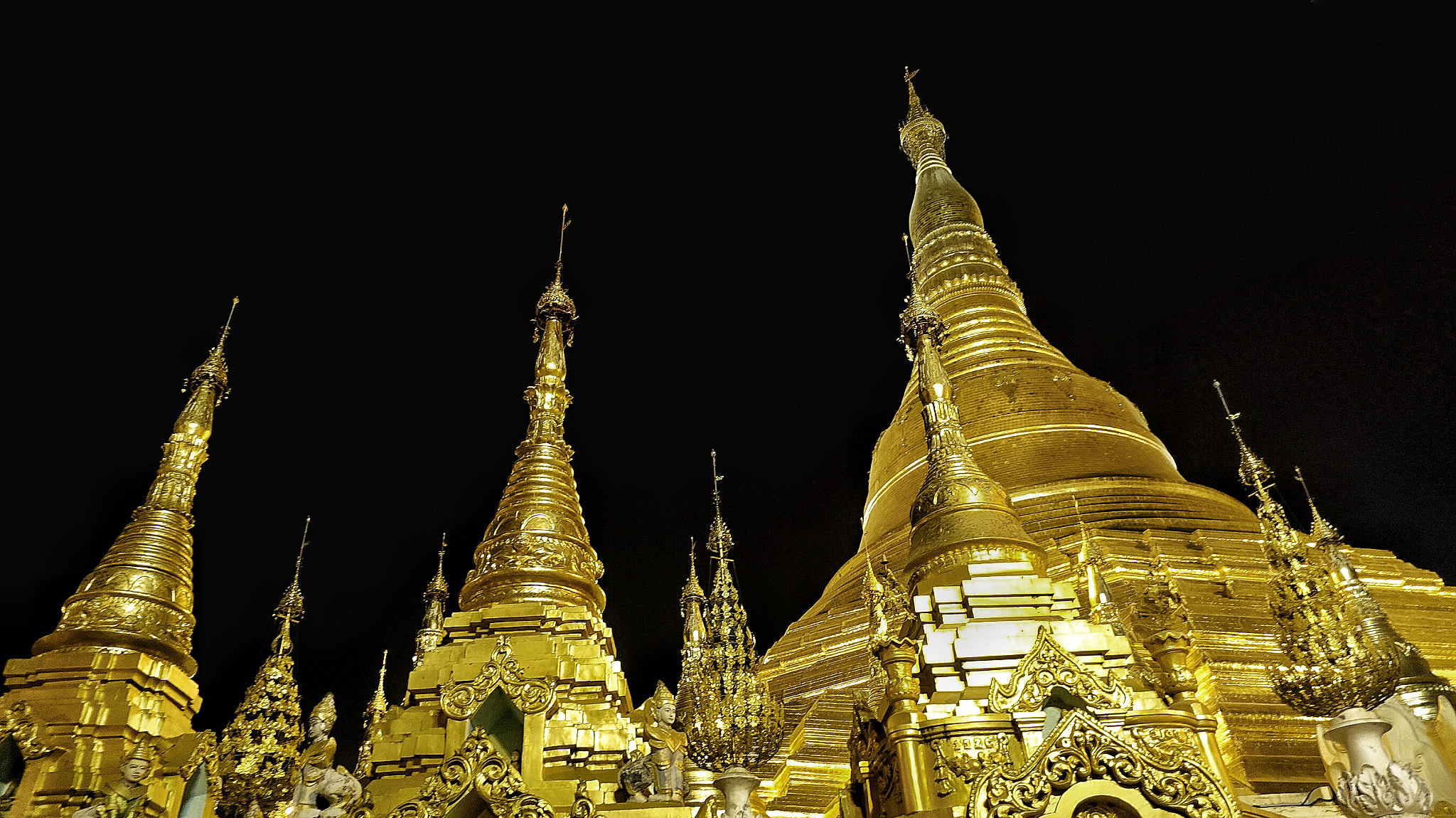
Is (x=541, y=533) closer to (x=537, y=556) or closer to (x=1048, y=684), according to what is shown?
(x=537, y=556)

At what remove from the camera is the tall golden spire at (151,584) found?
1041 cm

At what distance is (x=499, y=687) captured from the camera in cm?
695

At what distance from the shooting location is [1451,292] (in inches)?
516

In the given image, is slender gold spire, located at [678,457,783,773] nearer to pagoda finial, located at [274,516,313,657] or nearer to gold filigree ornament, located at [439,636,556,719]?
gold filigree ornament, located at [439,636,556,719]

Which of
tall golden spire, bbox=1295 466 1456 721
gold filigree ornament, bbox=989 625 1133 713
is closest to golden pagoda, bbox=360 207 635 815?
gold filigree ornament, bbox=989 625 1133 713

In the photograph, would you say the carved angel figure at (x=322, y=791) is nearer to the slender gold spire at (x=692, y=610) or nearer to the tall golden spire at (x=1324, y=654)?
the slender gold spire at (x=692, y=610)

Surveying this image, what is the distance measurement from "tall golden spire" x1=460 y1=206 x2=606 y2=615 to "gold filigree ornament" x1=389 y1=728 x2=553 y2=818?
534 cm

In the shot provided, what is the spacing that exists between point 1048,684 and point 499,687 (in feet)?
12.4

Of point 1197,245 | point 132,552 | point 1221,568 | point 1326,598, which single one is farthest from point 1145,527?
point 132,552

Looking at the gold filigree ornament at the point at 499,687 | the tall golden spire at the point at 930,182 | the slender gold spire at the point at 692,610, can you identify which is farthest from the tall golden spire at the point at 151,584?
the tall golden spire at the point at 930,182

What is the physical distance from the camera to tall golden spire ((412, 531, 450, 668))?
1324cm

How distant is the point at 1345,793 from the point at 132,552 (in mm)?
11864

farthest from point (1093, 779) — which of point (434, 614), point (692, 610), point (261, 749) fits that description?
point (434, 614)

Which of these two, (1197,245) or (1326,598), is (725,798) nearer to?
(1326,598)
